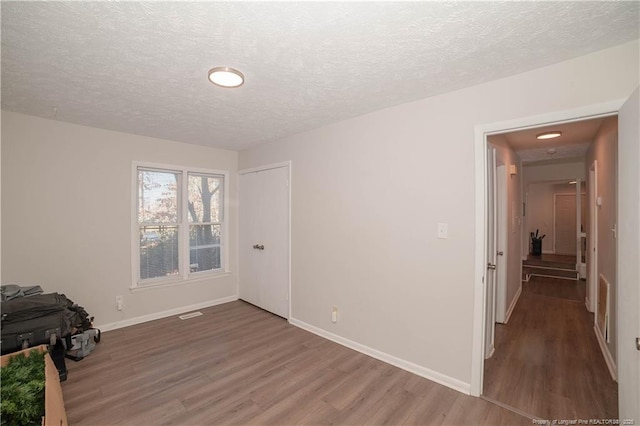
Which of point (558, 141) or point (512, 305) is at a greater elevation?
point (558, 141)

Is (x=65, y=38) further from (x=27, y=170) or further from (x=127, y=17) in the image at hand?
(x=27, y=170)

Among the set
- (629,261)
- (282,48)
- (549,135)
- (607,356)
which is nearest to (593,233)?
(549,135)

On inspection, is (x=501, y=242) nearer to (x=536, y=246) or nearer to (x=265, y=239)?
(x=265, y=239)

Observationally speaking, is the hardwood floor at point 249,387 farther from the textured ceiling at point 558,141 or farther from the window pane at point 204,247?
the textured ceiling at point 558,141

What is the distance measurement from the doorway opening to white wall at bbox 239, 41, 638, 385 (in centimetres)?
18

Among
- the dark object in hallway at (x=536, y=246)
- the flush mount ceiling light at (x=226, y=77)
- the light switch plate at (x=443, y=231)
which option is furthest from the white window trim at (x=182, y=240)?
the dark object in hallway at (x=536, y=246)

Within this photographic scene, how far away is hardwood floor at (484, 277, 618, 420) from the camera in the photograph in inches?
82.4

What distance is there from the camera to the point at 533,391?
7.41 feet

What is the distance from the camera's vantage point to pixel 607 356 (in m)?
2.69

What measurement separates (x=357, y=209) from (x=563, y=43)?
195 centimetres

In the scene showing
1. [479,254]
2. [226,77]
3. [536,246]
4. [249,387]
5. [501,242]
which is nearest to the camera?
[226,77]

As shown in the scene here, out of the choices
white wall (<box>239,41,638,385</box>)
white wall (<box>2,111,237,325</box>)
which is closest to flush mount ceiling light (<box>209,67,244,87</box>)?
white wall (<box>239,41,638,385</box>)

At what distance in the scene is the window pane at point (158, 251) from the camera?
3820 millimetres

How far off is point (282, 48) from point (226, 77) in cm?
57
